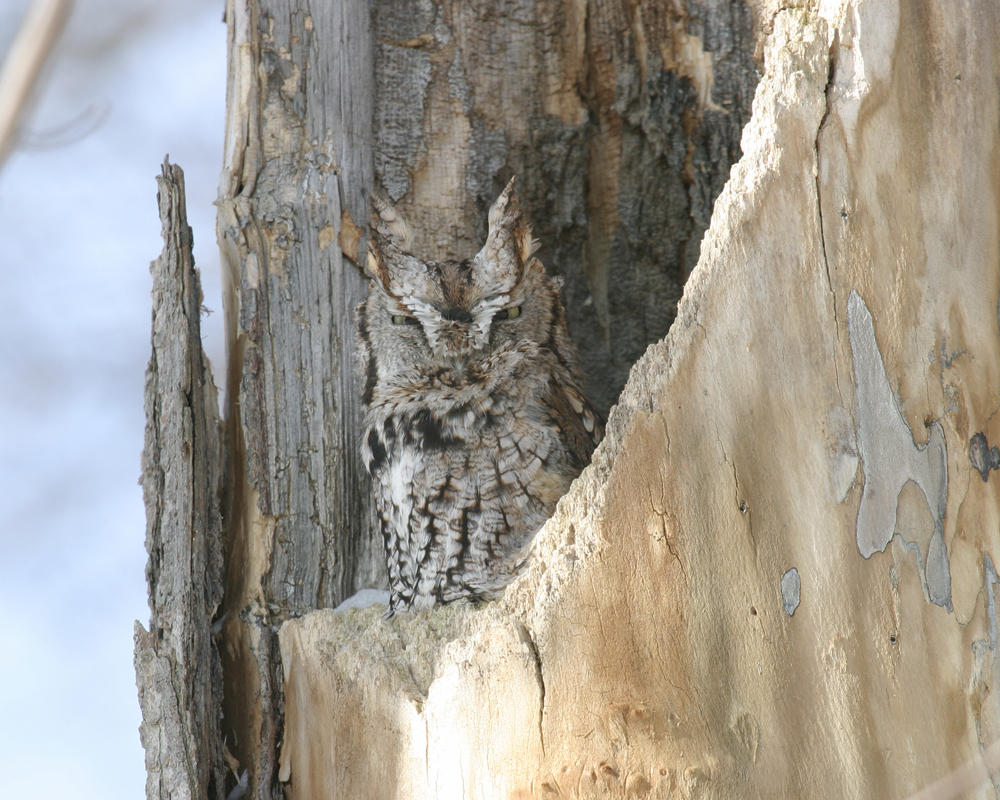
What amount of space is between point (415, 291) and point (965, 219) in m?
1.09

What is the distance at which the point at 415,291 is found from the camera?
2.16m

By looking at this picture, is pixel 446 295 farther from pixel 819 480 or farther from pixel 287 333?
pixel 819 480

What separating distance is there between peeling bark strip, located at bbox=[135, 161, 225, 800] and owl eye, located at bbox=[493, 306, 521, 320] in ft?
1.99

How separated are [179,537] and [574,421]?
2.67 feet

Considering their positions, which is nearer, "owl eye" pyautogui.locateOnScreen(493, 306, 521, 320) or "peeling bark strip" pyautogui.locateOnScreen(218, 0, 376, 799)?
"peeling bark strip" pyautogui.locateOnScreen(218, 0, 376, 799)

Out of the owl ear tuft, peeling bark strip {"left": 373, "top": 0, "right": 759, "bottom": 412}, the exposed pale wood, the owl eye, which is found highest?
peeling bark strip {"left": 373, "top": 0, "right": 759, "bottom": 412}

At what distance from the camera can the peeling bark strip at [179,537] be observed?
184 centimetres

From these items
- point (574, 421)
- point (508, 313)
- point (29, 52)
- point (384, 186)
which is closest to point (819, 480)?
point (574, 421)

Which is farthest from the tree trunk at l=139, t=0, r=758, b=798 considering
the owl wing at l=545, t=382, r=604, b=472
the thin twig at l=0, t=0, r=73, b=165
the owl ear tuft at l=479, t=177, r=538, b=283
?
the thin twig at l=0, t=0, r=73, b=165

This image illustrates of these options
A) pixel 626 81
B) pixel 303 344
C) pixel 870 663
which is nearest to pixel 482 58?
pixel 626 81

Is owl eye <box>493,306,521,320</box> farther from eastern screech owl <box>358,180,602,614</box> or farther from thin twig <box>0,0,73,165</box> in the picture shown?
thin twig <box>0,0,73,165</box>

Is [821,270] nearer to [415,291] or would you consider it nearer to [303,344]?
[415,291]

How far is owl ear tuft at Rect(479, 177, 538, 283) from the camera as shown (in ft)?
7.11

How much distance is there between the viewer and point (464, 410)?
7.00 ft
